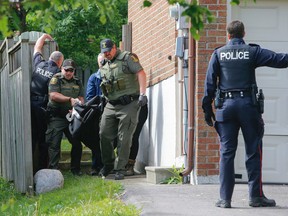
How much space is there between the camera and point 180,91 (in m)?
13.2

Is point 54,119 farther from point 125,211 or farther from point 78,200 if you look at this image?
point 125,211

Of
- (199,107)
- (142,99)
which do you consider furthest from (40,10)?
(142,99)

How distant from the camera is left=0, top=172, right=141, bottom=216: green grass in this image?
10.0m

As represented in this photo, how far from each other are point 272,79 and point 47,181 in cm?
360

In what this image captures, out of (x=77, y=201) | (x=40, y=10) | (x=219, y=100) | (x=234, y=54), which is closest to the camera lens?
(x=40, y=10)

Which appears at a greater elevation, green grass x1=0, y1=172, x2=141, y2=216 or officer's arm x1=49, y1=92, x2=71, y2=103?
officer's arm x1=49, y1=92, x2=71, y2=103

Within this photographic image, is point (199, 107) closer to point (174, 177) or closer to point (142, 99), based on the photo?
point (174, 177)

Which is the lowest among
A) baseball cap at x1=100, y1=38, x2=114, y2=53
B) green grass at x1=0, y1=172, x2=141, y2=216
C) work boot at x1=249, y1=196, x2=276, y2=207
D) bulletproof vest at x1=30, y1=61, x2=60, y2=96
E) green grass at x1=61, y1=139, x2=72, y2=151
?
green grass at x1=0, y1=172, x2=141, y2=216

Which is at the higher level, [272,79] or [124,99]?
[272,79]

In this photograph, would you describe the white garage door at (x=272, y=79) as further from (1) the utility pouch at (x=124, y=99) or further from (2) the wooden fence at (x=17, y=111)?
(2) the wooden fence at (x=17, y=111)

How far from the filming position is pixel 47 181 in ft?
44.5

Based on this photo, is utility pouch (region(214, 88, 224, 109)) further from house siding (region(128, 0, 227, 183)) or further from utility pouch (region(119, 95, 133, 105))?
utility pouch (region(119, 95, 133, 105))

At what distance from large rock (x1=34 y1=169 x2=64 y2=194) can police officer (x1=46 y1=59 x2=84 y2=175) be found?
3.03 feet

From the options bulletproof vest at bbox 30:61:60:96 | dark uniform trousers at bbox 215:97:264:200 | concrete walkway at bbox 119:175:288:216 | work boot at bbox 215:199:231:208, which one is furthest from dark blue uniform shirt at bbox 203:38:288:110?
bulletproof vest at bbox 30:61:60:96
